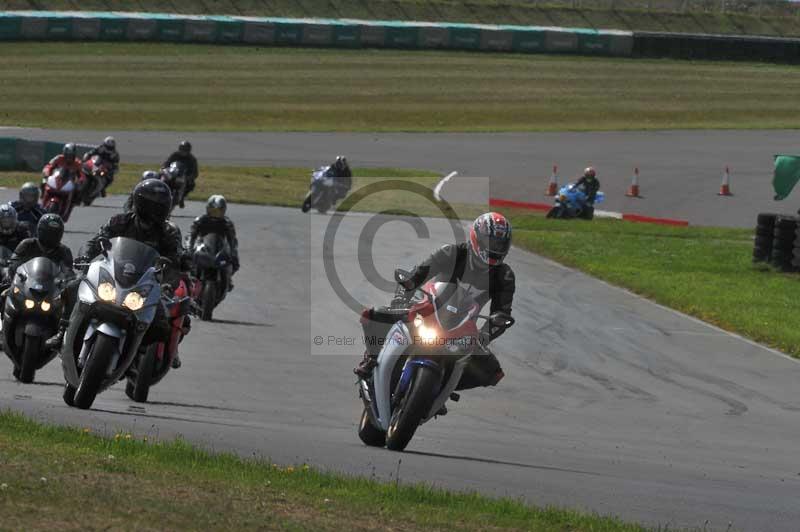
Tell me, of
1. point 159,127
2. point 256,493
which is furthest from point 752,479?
point 159,127

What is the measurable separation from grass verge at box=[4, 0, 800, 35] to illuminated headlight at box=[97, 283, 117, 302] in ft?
167

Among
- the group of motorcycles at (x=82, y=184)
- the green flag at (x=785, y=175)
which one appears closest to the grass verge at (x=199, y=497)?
the group of motorcycles at (x=82, y=184)

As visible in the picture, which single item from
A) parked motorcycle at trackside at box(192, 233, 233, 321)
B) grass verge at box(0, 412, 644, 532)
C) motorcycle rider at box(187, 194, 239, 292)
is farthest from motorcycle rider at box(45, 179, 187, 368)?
motorcycle rider at box(187, 194, 239, 292)

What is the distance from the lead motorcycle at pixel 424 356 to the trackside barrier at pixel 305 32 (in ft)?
156

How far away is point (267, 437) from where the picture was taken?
30.3ft

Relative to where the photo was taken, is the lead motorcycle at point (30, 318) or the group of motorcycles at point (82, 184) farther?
the group of motorcycles at point (82, 184)

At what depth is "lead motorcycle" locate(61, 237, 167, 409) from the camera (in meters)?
9.17

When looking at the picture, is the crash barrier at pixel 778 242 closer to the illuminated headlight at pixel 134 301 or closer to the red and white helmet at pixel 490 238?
the red and white helmet at pixel 490 238

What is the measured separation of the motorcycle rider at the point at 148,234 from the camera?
9.74m

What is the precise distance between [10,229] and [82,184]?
10548 millimetres

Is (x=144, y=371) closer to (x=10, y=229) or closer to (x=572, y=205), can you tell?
(x=10, y=229)

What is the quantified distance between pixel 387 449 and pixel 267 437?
771 millimetres

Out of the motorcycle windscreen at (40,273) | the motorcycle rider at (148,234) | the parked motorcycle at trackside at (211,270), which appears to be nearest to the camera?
the motorcycle rider at (148,234)

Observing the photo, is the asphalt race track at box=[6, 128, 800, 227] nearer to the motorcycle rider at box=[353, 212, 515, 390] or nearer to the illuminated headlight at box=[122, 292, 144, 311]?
the motorcycle rider at box=[353, 212, 515, 390]
